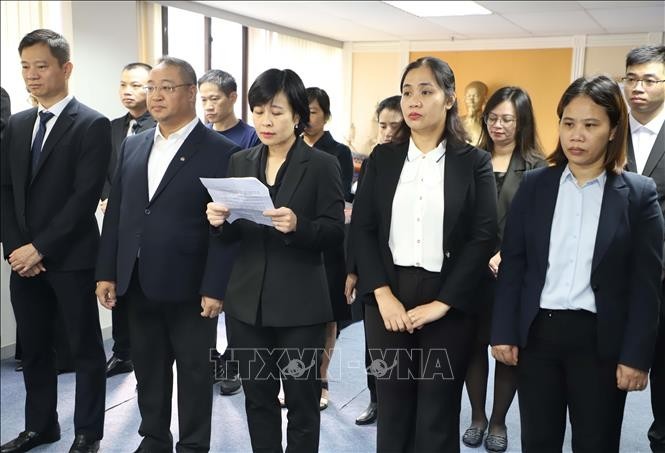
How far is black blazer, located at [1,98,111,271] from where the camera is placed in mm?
2301

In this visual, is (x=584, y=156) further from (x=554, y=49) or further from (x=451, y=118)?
(x=554, y=49)

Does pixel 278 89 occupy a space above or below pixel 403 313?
above

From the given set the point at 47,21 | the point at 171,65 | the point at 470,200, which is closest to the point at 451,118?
the point at 470,200

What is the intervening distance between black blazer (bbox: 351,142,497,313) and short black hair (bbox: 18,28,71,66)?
129 cm

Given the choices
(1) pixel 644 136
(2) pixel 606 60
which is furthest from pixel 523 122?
(2) pixel 606 60

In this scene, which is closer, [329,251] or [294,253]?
[294,253]

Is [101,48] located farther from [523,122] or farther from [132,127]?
[523,122]

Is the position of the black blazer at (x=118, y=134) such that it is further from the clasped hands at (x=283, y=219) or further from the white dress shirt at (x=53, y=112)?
the clasped hands at (x=283, y=219)

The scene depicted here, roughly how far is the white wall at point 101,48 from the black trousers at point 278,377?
334 cm

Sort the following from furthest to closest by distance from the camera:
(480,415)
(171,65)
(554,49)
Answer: (554,49) → (480,415) → (171,65)

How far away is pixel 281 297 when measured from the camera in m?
1.93

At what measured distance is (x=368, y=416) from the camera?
113 inches

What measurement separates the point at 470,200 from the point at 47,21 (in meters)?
3.45

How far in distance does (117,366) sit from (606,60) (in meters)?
7.14
